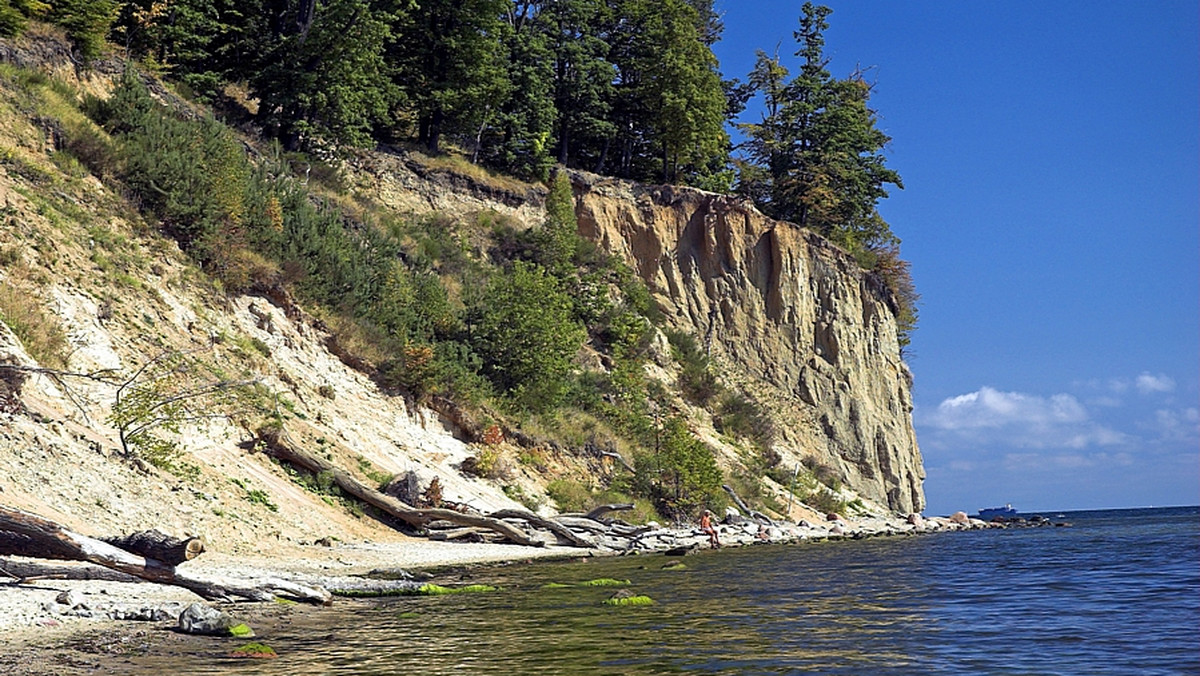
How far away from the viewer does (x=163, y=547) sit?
12.0 meters

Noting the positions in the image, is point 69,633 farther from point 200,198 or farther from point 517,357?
point 517,357

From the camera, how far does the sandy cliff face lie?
51.2 meters

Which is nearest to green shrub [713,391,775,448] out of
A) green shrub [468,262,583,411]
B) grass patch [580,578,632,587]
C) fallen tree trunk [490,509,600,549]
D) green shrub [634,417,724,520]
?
green shrub [634,417,724,520]

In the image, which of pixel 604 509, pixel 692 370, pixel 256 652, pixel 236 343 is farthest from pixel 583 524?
pixel 692 370

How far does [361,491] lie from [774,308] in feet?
114

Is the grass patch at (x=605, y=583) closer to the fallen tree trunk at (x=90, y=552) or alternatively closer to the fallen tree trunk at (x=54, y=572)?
the fallen tree trunk at (x=90, y=552)

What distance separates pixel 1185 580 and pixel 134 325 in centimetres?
2333

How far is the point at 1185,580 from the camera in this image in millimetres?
19312

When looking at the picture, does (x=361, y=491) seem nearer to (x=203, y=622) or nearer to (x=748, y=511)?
(x=203, y=622)

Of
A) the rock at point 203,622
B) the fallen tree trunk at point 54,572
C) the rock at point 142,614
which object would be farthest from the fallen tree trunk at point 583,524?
the rock at point 203,622

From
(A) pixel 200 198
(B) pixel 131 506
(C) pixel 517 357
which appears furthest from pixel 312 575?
(C) pixel 517 357

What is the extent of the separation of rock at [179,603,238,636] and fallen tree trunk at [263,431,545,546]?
484 inches

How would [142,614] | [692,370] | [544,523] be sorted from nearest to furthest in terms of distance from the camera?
[142,614] < [544,523] < [692,370]

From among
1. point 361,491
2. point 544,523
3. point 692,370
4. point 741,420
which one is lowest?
point 544,523
